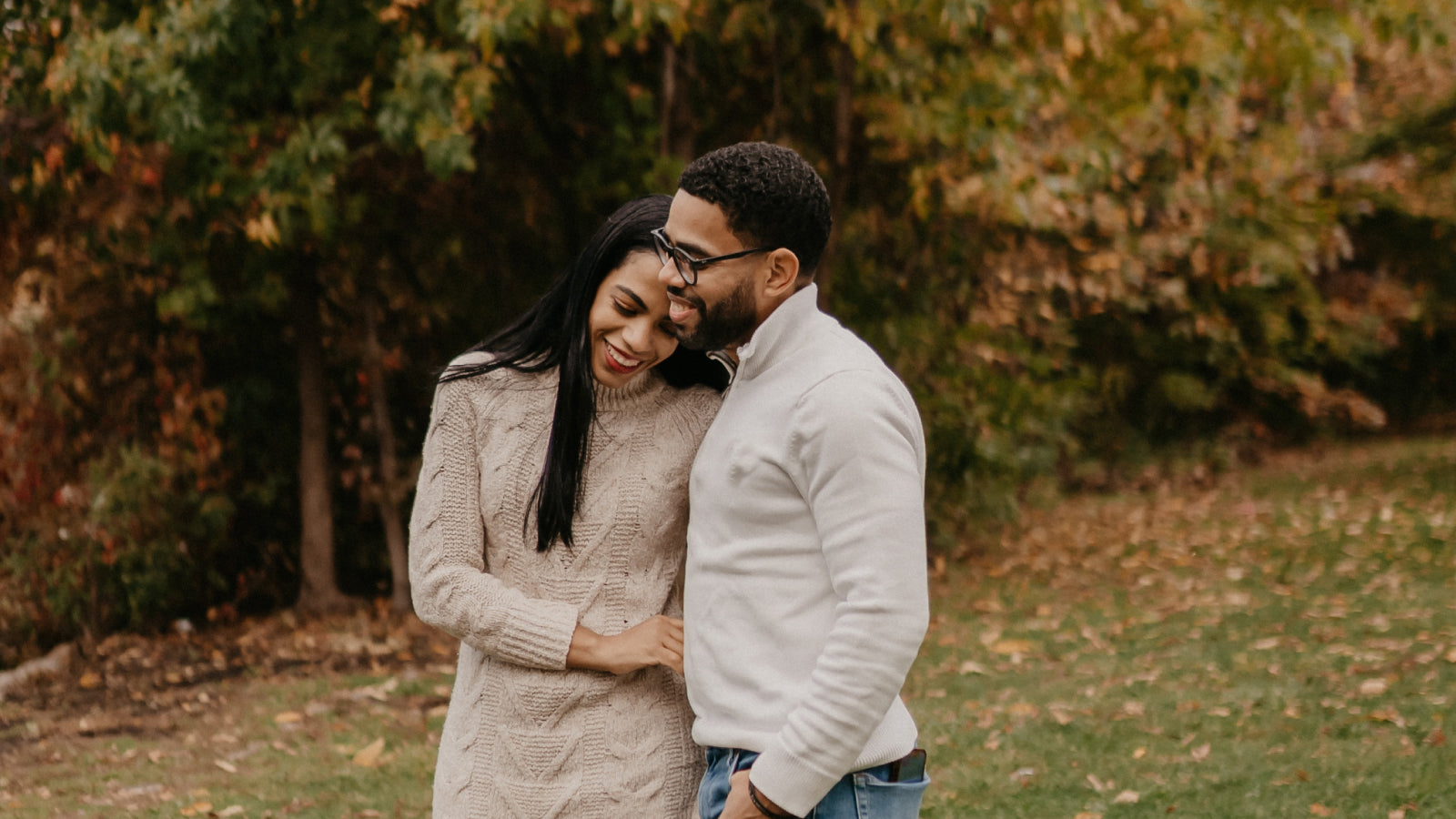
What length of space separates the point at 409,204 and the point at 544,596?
24.3 feet

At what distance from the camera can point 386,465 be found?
936 cm

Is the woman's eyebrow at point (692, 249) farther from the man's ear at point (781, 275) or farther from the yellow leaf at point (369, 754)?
the yellow leaf at point (369, 754)

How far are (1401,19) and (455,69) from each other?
5.71m

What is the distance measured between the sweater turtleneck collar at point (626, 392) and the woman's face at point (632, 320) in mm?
34

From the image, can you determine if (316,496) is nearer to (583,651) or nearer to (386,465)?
(386,465)

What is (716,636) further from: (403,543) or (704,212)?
Answer: (403,543)

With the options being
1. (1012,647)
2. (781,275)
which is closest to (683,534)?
(781,275)

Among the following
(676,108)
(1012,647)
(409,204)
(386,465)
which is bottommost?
(1012,647)

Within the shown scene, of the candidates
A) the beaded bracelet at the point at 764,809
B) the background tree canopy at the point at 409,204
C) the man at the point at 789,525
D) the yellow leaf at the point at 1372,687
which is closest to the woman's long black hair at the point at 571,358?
the man at the point at 789,525

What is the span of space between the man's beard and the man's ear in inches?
1.2

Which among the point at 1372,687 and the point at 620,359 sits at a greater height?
the point at 620,359

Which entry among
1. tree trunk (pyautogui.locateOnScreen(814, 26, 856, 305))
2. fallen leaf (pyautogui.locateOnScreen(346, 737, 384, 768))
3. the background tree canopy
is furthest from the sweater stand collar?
tree trunk (pyautogui.locateOnScreen(814, 26, 856, 305))

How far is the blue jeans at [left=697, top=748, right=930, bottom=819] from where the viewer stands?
2023 millimetres

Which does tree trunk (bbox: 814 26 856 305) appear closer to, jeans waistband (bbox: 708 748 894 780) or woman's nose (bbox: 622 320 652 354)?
woman's nose (bbox: 622 320 652 354)
